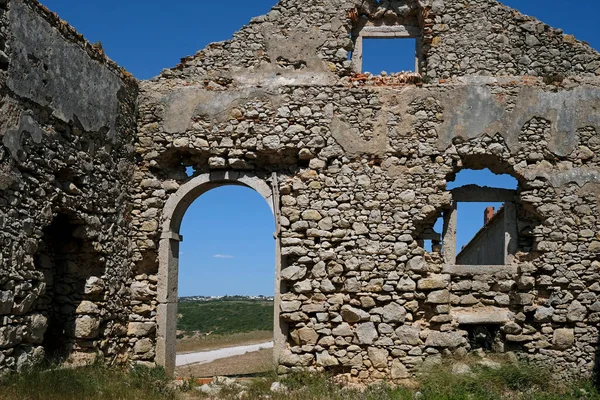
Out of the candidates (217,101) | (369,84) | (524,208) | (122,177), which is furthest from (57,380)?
(524,208)

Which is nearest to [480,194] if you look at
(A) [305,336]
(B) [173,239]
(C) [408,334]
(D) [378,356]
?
(C) [408,334]

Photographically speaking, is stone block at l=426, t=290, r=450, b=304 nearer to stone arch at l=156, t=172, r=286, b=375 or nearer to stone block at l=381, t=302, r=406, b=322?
stone block at l=381, t=302, r=406, b=322

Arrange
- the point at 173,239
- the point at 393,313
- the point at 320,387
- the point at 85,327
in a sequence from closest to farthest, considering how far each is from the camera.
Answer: the point at 320,387
the point at 85,327
the point at 393,313
the point at 173,239

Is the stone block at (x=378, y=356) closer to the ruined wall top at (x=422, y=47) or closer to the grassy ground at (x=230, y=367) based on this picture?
the grassy ground at (x=230, y=367)

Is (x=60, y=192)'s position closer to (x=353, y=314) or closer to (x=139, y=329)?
(x=139, y=329)

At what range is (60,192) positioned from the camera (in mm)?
7445

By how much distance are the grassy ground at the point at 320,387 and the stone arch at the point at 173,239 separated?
27.4 inches

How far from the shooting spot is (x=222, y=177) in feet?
30.8

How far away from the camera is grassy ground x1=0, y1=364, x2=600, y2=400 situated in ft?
21.6

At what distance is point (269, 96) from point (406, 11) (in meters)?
2.91

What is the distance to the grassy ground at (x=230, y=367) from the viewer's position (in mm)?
11539

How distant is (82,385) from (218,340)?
17.1m

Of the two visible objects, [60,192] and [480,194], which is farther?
[480,194]

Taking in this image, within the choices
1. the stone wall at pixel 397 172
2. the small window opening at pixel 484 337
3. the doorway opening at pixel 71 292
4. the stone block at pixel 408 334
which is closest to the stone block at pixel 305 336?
the stone wall at pixel 397 172
